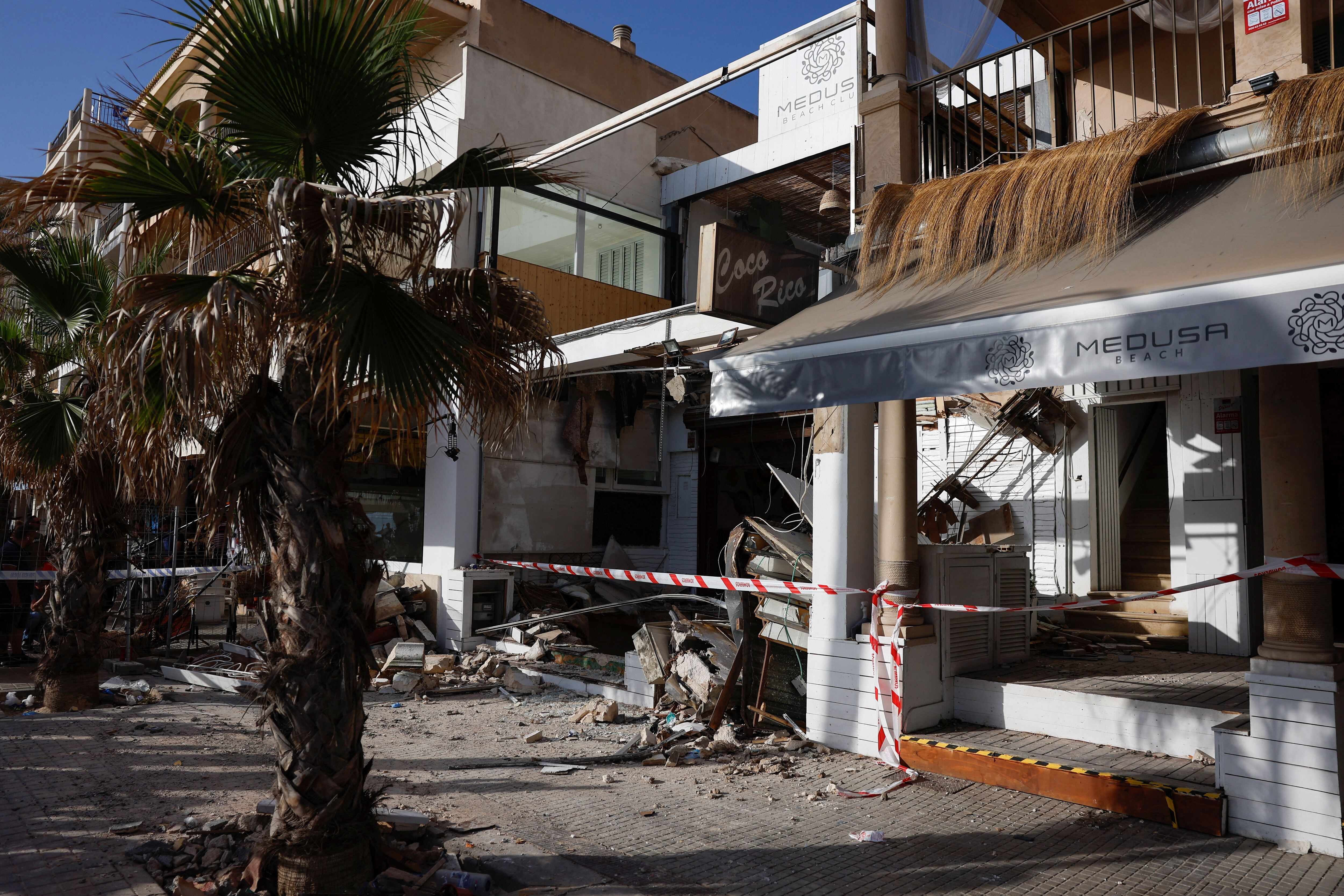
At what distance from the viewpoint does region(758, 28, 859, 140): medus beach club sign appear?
13.6 metres

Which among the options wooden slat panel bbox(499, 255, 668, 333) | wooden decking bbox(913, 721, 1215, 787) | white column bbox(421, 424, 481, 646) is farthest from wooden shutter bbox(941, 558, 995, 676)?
white column bbox(421, 424, 481, 646)

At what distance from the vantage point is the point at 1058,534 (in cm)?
1027

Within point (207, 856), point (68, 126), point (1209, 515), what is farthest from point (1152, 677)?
point (68, 126)

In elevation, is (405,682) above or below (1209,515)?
below

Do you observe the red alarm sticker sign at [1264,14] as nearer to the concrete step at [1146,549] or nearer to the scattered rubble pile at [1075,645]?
the scattered rubble pile at [1075,645]

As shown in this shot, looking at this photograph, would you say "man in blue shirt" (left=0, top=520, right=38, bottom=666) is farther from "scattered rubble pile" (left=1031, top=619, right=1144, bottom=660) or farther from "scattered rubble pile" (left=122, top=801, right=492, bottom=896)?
"scattered rubble pile" (left=1031, top=619, right=1144, bottom=660)

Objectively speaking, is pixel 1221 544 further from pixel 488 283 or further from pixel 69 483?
pixel 69 483

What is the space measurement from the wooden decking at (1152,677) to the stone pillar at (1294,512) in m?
1.06

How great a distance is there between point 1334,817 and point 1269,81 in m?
4.19

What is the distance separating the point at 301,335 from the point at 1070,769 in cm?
524

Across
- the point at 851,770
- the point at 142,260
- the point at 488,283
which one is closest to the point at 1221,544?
the point at 851,770

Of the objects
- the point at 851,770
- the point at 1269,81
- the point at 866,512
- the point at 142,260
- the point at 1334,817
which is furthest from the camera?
the point at 142,260

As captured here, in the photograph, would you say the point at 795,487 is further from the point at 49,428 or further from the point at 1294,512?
the point at 49,428

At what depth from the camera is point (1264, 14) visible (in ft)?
18.4
